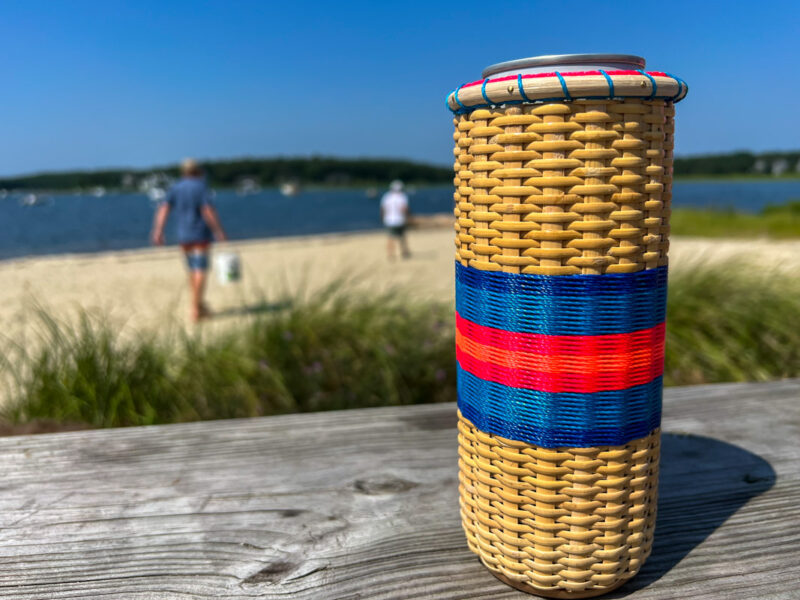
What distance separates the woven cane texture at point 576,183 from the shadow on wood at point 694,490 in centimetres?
65

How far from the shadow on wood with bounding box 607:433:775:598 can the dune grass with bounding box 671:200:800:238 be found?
15698 millimetres

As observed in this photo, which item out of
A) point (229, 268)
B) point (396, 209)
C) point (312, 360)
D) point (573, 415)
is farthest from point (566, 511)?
point (396, 209)

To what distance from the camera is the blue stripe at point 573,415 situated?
39.7 inches

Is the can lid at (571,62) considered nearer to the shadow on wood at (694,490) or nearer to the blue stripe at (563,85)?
the blue stripe at (563,85)

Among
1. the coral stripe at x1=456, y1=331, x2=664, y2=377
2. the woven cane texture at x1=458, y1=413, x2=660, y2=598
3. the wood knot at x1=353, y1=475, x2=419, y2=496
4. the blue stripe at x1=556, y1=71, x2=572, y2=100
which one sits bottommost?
the wood knot at x1=353, y1=475, x2=419, y2=496

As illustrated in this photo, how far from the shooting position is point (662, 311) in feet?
3.46

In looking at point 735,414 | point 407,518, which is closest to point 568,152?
point 407,518

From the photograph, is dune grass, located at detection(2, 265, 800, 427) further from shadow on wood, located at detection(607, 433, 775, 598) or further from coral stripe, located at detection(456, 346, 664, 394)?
coral stripe, located at detection(456, 346, 664, 394)

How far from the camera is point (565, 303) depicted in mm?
969

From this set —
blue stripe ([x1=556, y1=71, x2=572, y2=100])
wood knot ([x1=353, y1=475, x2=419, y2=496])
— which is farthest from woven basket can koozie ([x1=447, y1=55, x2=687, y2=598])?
wood knot ([x1=353, y1=475, x2=419, y2=496])

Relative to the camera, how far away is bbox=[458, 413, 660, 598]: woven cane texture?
1.04 metres

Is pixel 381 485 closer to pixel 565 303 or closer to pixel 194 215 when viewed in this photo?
pixel 565 303

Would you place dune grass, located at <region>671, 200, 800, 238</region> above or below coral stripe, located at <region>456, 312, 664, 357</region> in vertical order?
below

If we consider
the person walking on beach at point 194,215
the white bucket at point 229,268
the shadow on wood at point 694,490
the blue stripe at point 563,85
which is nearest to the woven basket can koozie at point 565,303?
the blue stripe at point 563,85
